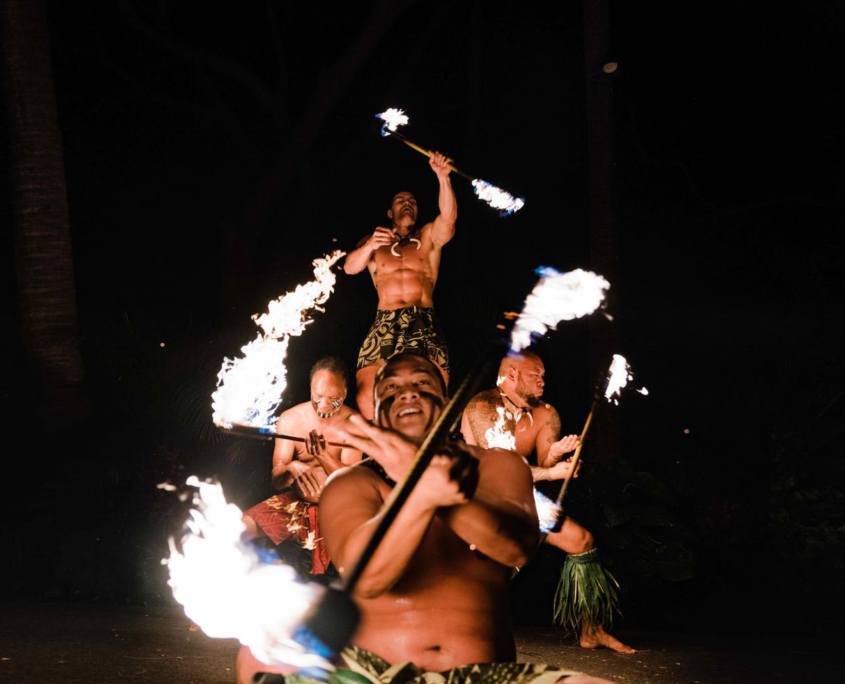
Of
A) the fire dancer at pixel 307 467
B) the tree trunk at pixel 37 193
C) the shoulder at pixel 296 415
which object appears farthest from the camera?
the tree trunk at pixel 37 193

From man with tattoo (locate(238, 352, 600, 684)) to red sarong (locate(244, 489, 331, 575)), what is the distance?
278 cm

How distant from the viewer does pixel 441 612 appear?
3059 millimetres

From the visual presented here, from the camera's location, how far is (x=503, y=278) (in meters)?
12.5

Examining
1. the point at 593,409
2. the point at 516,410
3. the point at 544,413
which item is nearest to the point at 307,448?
the point at 516,410

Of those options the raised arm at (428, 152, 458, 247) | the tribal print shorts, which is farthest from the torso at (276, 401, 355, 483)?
the raised arm at (428, 152, 458, 247)

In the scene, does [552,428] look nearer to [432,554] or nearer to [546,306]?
[546,306]

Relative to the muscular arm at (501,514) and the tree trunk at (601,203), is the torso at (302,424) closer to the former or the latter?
the tree trunk at (601,203)

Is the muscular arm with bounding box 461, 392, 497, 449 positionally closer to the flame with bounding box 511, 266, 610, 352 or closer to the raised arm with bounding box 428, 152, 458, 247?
the raised arm with bounding box 428, 152, 458, 247

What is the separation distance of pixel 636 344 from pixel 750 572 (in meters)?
4.01

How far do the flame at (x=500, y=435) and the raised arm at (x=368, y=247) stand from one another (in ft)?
5.06

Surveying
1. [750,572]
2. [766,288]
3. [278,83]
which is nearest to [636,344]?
[766,288]

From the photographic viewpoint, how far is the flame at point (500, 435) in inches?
269

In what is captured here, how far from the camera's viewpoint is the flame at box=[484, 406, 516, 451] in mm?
6844

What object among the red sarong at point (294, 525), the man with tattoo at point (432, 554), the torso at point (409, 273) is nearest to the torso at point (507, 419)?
the torso at point (409, 273)
